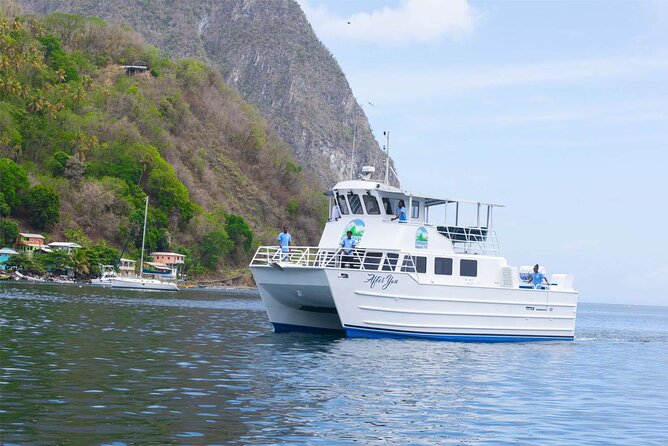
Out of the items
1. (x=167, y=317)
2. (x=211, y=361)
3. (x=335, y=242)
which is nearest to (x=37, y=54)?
(x=167, y=317)

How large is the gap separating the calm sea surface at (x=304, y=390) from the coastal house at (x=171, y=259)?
81866 mm

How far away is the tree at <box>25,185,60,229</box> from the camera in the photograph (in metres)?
104

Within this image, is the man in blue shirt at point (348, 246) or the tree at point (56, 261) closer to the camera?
the man in blue shirt at point (348, 246)

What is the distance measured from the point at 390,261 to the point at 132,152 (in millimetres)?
100051

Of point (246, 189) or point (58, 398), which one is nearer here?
point (58, 398)

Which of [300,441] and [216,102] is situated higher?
[216,102]

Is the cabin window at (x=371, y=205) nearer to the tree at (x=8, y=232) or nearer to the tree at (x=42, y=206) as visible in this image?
the tree at (x=8, y=232)

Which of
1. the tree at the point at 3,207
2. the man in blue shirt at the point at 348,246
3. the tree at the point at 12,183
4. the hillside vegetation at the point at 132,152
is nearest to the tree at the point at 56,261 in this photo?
the tree at the point at 3,207

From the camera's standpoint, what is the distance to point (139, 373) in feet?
66.5

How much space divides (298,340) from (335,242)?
4780 mm

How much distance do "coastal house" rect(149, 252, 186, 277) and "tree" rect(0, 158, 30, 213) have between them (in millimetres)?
18913

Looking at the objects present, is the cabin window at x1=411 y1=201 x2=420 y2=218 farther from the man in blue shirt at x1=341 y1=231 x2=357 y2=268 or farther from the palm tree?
the palm tree

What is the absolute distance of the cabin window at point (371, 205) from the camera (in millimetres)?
33969

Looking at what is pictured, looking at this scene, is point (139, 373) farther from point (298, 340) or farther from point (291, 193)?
point (291, 193)
